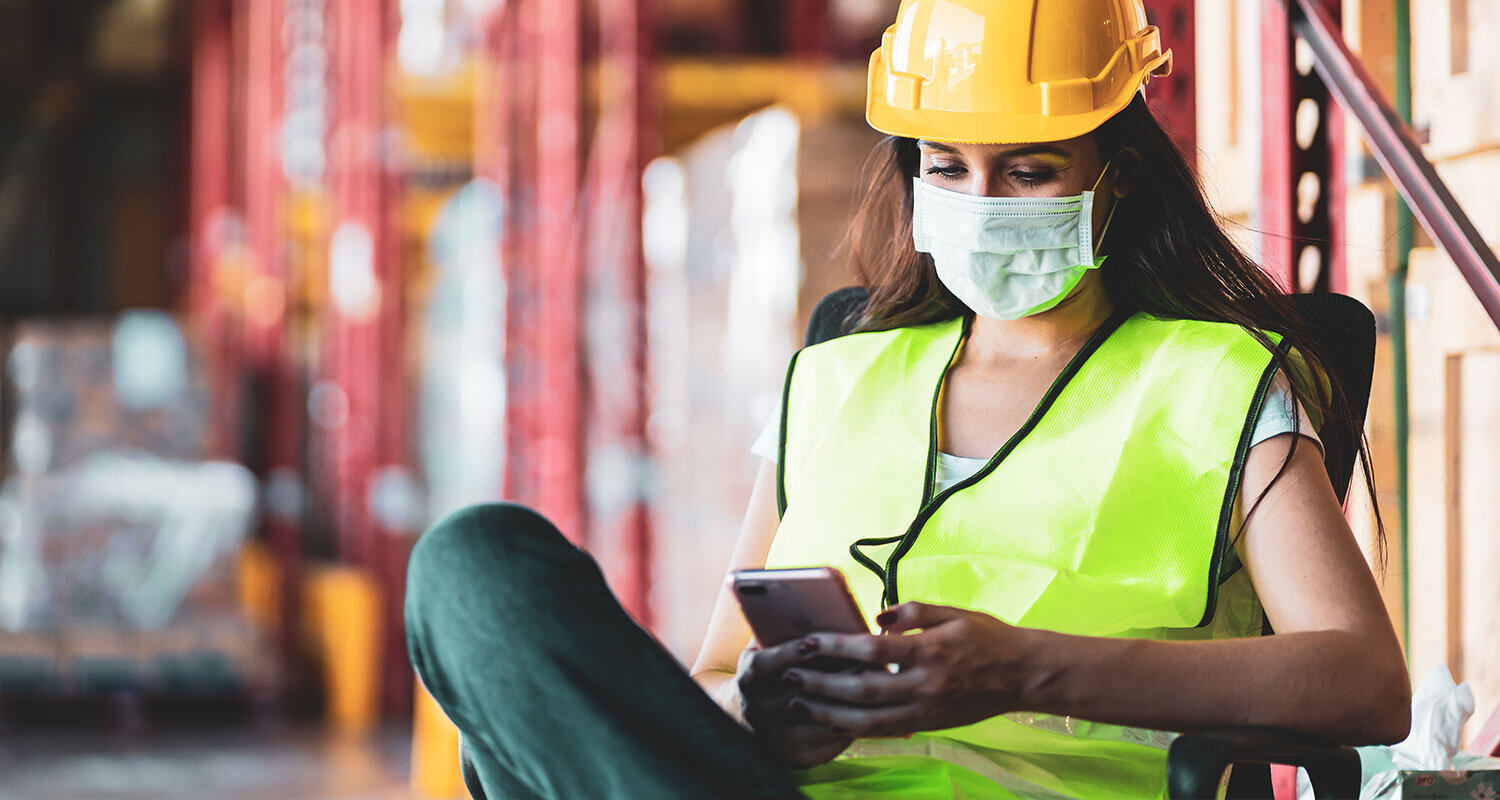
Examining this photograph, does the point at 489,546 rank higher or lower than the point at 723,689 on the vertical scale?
higher

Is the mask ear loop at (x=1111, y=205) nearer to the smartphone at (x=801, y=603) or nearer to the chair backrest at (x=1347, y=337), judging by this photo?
the chair backrest at (x=1347, y=337)

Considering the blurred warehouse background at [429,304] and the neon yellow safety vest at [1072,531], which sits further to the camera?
the blurred warehouse background at [429,304]

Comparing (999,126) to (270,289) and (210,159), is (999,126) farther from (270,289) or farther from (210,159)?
(210,159)

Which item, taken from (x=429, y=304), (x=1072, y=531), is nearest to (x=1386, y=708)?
(x=1072, y=531)

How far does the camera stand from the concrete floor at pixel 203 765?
22.5 feet

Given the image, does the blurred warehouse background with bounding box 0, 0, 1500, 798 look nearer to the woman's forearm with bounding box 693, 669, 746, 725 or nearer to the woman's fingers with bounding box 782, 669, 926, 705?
the woman's forearm with bounding box 693, 669, 746, 725

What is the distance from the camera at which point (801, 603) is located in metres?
1.73

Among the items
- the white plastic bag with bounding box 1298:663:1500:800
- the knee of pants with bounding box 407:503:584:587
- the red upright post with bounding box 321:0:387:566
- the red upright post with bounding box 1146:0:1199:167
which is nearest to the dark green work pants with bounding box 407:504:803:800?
the knee of pants with bounding box 407:503:584:587

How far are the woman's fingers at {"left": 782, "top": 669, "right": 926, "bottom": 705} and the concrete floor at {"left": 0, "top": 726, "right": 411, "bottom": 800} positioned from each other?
5.35m

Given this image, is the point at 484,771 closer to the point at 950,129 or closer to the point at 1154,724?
the point at 1154,724

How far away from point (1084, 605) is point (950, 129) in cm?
64

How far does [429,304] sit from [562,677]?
439 inches

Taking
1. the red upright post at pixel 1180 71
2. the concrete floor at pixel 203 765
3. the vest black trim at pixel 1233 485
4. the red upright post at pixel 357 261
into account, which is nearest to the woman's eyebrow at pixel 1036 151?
the vest black trim at pixel 1233 485

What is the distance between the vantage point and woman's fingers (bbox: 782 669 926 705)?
1.67m
